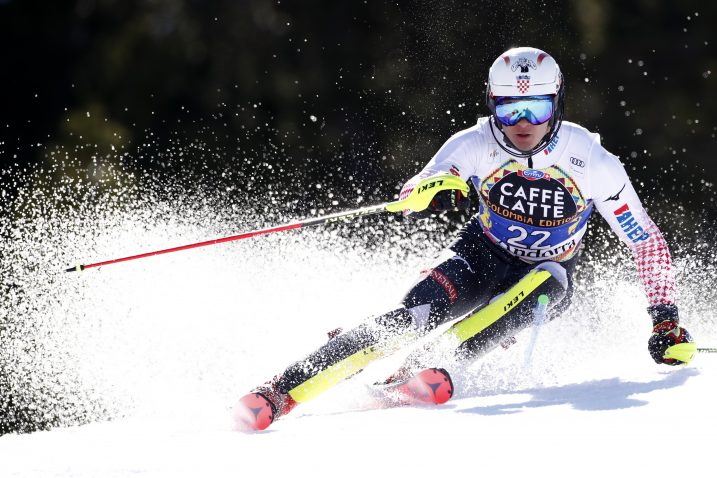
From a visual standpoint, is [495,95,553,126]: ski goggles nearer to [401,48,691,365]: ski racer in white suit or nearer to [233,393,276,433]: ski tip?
[401,48,691,365]: ski racer in white suit

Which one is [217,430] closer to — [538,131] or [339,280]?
[538,131]

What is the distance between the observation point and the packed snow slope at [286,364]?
3.09 m

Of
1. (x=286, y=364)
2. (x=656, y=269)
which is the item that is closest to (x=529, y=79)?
(x=656, y=269)

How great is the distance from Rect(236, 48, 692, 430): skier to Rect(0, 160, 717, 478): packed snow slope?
0.28 metres

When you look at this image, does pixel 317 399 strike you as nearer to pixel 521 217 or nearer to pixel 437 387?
pixel 437 387

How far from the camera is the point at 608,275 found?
20.8 ft

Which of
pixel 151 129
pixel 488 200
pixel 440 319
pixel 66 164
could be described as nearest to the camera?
pixel 440 319

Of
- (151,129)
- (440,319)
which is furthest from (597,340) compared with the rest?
(151,129)

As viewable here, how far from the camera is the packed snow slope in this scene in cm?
309

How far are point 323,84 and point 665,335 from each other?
1319 cm

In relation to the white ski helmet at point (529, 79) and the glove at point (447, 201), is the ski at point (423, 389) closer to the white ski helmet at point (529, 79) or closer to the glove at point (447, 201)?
the glove at point (447, 201)

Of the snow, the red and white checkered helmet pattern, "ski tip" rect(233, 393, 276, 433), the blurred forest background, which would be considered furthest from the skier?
the blurred forest background

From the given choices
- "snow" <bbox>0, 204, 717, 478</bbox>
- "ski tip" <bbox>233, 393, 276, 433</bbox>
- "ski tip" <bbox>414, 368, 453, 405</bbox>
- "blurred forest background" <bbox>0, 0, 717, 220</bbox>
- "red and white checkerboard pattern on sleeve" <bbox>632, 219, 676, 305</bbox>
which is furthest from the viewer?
"blurred forest background" <bbox>0, 0, 717, 220</bbox>

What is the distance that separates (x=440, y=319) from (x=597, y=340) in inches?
54.0
